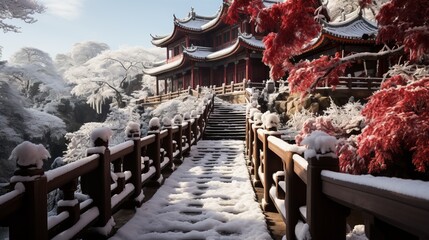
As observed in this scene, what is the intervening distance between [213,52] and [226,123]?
56.2ft

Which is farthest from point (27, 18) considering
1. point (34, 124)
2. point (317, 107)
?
point (317, 107)

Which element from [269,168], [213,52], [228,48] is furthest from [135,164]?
[213,52]

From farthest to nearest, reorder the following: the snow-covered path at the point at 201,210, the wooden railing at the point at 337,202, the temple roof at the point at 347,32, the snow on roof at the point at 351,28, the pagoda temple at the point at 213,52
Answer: the pagoda temple at the point at 213,52 → the snow on roof at the point at 351,28 → the temple roof at the point at 347,32 → the snow-covered path at the point at 201,210 → the wooden railing at the point at 337,202

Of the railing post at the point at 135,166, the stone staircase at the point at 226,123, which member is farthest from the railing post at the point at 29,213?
the stone staircase at the point at 226,123

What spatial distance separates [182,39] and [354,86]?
2340 centimetres

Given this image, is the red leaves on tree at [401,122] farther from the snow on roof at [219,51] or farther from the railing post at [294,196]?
the snow on roof at [219,51]

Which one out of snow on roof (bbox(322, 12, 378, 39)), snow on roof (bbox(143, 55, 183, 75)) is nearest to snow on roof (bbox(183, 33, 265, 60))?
snow on roof (bbox(143, 55, 183, 75))

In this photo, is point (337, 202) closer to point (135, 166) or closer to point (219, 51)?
point (135, 166)

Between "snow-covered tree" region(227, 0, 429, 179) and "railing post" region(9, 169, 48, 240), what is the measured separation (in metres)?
4.37

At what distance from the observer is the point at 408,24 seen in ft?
14.4

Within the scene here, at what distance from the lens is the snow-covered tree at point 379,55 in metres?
4.21

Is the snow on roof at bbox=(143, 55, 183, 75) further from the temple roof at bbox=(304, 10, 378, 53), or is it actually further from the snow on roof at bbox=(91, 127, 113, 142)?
the snow on roof at bbox=(91, 127, 113, 142)

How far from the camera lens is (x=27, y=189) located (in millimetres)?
2178

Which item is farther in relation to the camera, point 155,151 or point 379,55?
point 155,151
